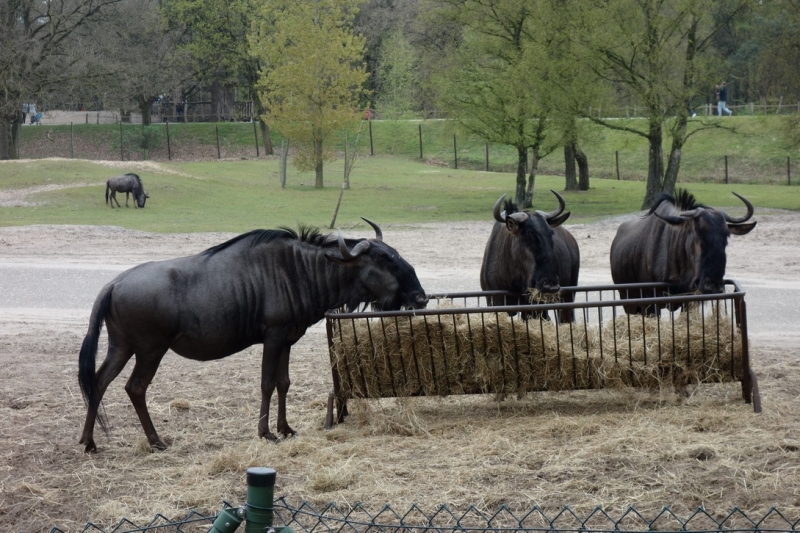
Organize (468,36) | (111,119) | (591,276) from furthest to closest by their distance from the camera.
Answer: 1. (111,119)
2. (468,36)
3. (591,276)

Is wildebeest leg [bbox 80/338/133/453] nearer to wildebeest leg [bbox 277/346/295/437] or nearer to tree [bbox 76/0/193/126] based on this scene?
wildebeest leg [bbox 277/346/295/437]

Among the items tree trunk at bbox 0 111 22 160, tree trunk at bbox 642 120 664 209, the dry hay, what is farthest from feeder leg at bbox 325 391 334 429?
tree trunk at bbox 0 111 22 160

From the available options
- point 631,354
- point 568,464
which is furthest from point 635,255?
point 568,464

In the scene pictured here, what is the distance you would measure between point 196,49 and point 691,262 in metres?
60.1

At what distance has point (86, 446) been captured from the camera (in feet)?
25.6

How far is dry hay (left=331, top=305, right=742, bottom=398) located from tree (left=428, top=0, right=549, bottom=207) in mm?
27268

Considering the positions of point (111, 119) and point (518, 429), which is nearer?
point (518, 429)

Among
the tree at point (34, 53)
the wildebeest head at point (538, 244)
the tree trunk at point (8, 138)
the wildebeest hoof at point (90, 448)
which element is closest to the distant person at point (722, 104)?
the tree at point (34, 53)

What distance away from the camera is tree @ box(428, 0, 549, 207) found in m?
35.6

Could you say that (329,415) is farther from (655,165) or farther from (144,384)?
(655,165)

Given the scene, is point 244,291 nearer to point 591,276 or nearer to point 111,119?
point 591,276

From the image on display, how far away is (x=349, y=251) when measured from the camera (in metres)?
8.19

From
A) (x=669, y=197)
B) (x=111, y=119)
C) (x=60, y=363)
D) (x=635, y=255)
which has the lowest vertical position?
(x=60, y=363)

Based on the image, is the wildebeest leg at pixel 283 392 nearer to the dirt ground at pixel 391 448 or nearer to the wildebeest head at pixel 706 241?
the dirt ground at pixel 391 448
